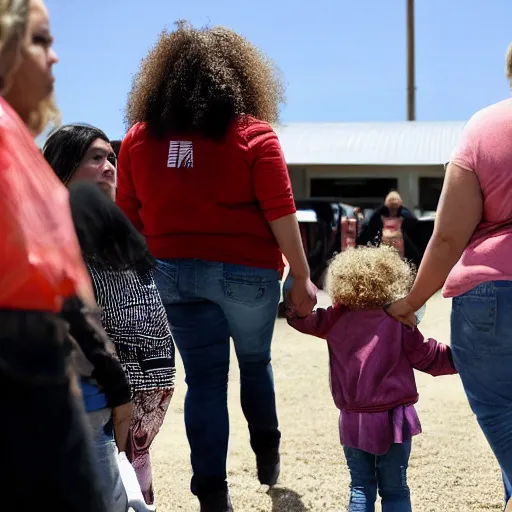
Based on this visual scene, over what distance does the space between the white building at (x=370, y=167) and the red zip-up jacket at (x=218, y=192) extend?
1369 centimetres

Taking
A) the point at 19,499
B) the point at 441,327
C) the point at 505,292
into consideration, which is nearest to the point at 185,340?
the point at 505,292

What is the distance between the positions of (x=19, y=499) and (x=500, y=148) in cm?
168

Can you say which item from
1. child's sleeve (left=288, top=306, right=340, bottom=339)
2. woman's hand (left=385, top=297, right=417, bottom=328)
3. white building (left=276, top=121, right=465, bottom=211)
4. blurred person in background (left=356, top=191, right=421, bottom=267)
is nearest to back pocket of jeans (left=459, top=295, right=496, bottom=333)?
woman's hand (left=385, top=297, right=417, bottom=328)

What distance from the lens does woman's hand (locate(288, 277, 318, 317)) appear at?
2871 mm

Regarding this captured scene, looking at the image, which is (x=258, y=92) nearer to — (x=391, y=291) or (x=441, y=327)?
(x=391, y=291)

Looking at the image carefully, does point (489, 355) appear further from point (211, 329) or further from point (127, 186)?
point (127, 186)

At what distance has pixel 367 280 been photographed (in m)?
2.80

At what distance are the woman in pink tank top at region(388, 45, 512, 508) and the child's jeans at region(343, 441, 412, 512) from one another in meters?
0.40

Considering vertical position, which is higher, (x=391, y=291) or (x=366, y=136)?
(x=391, y=291)

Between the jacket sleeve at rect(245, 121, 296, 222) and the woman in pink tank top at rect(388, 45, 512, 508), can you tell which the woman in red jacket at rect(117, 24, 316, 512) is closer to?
the jacket sleeve at rect(245, 121, 296, 222)

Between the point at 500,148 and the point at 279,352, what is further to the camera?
the point at 279,352

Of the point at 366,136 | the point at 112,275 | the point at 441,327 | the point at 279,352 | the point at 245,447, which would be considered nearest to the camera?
the point at 112,275

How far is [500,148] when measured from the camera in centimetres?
229

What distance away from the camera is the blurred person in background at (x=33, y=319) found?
1.08 meters
